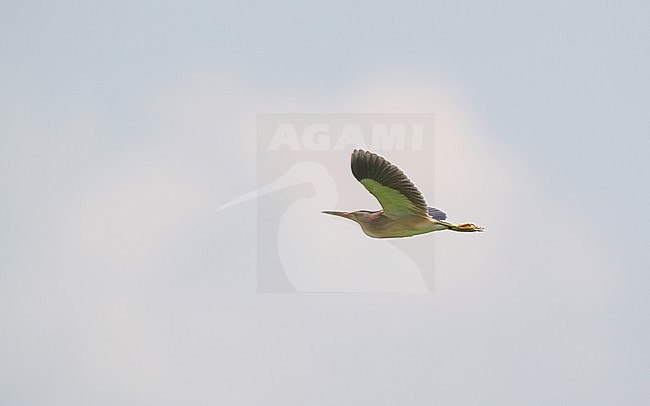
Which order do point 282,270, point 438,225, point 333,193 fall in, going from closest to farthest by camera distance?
point 438,225
point 333,193
point 282,270

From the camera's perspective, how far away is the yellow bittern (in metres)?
8.34

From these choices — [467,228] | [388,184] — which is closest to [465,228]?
[467,228]

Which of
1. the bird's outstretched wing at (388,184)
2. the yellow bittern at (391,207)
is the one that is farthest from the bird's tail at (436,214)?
the bird's outstretched wing at (388,184)

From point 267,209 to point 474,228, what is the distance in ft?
21.8

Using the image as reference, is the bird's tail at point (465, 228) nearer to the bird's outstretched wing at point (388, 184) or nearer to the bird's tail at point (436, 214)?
the bird's outstretched wing at point (388, 184)

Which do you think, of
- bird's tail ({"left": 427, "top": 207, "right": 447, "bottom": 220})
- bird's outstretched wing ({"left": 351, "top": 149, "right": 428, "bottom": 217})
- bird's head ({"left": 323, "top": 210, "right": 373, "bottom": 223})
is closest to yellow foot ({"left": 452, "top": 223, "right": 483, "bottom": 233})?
bird's outstretched wing ({"left": 351, "top": 149, "right": 428, "bottom": 217})

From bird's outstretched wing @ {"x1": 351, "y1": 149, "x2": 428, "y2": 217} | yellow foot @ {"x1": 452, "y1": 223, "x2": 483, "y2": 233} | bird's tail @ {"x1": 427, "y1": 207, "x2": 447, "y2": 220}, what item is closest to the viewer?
bird's outstretched wing @ {"x1": 351, "y1": 149, "x2": 428, "y2": 217}

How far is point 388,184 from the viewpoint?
852cm

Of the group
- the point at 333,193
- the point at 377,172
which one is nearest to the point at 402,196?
the point at 377,172

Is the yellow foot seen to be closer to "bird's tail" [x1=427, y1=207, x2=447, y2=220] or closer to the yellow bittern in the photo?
the yellow bittern

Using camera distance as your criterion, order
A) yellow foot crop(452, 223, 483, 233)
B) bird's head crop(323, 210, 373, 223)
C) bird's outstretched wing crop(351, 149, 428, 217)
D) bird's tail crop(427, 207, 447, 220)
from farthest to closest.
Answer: bird's tail crop(427, 207, 447, 220) < bird's head crop(323, 210, 373, 223) < yellow foot crop(452, 223, 483, 233) < bird's outstretched wing crop(351, 149, 428, 217)

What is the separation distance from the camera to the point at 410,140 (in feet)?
45.0

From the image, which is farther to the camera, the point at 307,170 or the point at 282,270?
the point at 282,270

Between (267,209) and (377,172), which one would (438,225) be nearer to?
(377,172)
